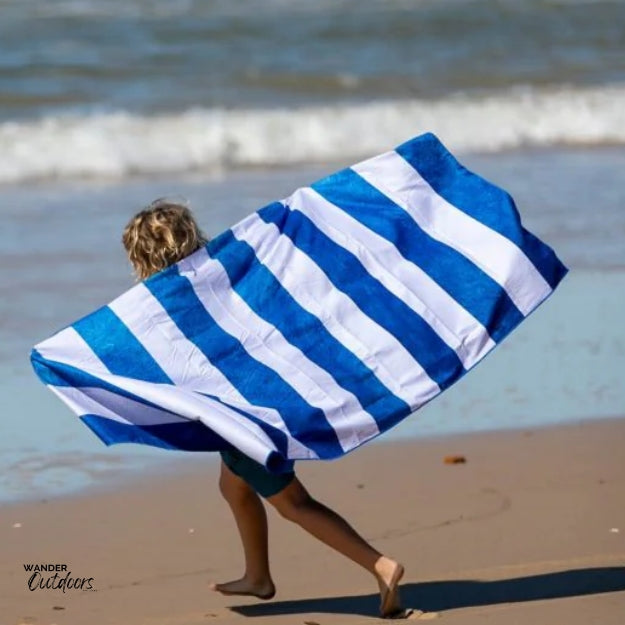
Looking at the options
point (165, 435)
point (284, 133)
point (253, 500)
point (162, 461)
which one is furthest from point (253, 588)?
point (284, 133)

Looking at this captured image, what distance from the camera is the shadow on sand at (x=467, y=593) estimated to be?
433cm

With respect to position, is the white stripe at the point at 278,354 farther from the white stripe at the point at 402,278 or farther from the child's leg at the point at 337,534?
the white stripe at the point at 402,278

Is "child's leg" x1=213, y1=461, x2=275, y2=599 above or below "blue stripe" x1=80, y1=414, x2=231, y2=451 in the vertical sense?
below

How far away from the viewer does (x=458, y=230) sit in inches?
178

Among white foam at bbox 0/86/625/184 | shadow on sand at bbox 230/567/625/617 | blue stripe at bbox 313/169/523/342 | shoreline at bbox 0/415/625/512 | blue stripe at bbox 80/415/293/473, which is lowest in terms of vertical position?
shadow on sand at bbox 230/567/625/617

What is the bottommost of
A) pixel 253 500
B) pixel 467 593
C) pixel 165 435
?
pixel 467 593

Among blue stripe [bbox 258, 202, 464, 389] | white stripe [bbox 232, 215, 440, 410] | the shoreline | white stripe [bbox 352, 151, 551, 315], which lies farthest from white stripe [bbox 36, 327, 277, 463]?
the shoreline

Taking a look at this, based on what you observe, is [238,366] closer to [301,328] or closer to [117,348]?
[301,328]

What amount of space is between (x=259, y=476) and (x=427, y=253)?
81 centimetres

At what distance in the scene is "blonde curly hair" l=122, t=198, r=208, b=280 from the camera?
4.25 meters

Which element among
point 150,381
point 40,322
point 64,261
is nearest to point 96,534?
point 150,381

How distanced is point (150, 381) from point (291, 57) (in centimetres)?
1372

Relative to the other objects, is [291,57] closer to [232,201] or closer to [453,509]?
[232,201]

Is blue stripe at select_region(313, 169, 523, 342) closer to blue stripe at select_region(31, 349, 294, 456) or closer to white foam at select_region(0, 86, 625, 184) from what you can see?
blue stripe at select_region(31, 349, 294, 456)
